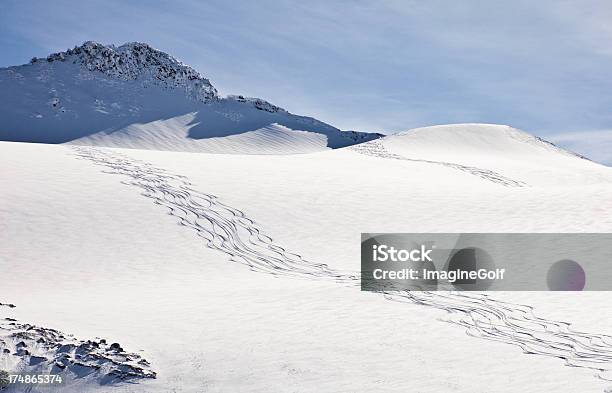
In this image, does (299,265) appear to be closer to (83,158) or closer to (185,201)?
(185,201)

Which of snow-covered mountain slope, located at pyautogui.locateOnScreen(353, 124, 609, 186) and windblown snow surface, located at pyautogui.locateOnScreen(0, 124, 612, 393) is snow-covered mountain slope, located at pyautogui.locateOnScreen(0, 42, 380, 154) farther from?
windblown snow surface, located at pyautogui.locateOnScreen(0, 124, 612, 393)

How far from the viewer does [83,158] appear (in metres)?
26.3

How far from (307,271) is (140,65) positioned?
102233 mm

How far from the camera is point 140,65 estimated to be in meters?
109

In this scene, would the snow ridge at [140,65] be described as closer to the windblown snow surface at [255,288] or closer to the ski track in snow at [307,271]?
the windblown snow surface at [255,288]

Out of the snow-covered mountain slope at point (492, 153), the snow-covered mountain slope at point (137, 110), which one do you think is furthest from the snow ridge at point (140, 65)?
the snow-covered mountain slope at point (492, 153)

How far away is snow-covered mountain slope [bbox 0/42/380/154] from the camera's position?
78.2m

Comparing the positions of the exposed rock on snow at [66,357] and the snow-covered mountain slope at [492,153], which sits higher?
the snow-covered mountain slope at [492,153]

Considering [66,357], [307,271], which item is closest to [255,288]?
[307,271]

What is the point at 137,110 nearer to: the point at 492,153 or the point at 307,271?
the point at 492,153

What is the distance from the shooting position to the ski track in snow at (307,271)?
10297 mm

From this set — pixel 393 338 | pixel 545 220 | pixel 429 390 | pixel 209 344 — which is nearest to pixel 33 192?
pixel 209 344

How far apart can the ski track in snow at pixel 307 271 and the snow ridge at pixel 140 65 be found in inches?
3133

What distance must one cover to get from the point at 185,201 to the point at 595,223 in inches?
626
